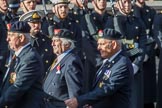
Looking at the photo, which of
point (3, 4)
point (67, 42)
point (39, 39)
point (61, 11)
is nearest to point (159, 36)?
point (61, 11)

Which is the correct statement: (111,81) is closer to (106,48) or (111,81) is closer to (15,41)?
(106,48)

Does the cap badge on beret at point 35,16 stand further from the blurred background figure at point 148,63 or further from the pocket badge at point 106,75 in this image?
the pocket badge at point 106,75

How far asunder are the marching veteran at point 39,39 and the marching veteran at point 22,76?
2.00m

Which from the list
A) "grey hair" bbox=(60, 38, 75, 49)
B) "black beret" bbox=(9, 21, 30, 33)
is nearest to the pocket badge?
"grey hair" bbox=(60, 38, 75, 49)

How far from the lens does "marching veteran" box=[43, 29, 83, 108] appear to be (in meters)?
7.37

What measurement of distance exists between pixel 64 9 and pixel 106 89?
2.76 metres

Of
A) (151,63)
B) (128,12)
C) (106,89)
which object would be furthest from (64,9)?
(106,89)

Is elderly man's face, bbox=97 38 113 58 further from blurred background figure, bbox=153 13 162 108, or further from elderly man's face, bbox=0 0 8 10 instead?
blurred background figure, bbox=153 13 162 108

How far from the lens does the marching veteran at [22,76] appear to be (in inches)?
274

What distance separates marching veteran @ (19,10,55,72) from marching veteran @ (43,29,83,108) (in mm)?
1468

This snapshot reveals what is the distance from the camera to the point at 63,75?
24.8ft

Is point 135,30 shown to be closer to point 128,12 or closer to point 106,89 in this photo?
point 128,12

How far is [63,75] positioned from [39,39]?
1903 millimetres

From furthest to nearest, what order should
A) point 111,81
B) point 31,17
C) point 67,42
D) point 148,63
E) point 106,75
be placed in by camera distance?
1. point 148,63
2. point 31,17
3. point 67,42
4. point 106,75
5. point 111,81
